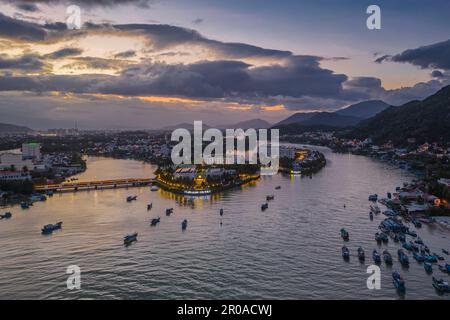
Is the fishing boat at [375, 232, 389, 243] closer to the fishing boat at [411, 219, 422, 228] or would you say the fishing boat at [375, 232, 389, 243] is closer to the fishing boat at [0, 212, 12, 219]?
the fishing boat at [411, 219, 422, 228]

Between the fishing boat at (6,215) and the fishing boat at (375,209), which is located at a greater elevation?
the fishing boat at (375,209)

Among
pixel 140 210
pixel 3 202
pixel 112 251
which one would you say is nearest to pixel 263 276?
pixel 112 251

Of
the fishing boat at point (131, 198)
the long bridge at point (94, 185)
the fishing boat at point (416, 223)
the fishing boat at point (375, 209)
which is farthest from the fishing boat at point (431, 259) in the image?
the long bridge at point (94, 185)

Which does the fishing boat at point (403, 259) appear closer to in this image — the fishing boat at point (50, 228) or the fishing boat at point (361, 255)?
the fishing boat at point (361, 255)

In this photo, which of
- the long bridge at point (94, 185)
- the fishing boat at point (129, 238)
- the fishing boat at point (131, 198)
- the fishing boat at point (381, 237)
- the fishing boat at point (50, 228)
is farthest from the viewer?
the long bridge at point (94, 185)

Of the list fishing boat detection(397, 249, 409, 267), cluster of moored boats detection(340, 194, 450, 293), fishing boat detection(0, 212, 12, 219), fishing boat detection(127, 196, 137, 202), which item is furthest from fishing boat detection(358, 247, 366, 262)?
fishing boat detection(0, 212, 12, 219)
